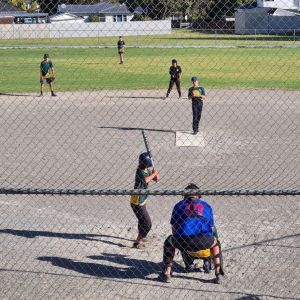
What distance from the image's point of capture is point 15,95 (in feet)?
81.2

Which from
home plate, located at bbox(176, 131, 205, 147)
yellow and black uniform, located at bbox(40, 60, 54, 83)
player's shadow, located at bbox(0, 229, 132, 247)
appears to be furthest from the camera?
yellow and black uniform, located at bbox(40, 60, 54, 83)

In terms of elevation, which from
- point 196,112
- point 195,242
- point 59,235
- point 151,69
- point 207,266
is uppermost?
point 195,242

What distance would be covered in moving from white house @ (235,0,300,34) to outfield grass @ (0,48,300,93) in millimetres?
1804

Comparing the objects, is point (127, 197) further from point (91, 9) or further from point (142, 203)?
point (91, 9)

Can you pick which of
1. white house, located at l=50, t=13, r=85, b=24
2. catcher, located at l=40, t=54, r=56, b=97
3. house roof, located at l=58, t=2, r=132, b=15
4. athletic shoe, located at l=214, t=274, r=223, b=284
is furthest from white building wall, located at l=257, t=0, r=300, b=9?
athletic shoe, located at l=214, t=274, r=223, b=284

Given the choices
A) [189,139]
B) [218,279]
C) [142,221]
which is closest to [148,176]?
[142,221]

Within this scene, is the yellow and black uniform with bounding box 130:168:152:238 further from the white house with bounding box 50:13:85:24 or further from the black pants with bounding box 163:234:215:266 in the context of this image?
the white house with bounding box 50:13:85:24

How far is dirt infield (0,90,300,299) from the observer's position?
8.32 metres

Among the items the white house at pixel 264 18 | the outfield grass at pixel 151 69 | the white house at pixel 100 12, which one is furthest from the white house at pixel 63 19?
the white house at pixel 264 18

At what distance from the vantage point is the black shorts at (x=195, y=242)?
7957 mm

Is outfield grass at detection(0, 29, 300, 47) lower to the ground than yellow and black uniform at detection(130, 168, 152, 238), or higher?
higher

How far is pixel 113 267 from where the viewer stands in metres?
8.80

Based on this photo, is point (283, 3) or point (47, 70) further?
point (283, 3)

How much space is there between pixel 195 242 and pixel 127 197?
12.6 feet
